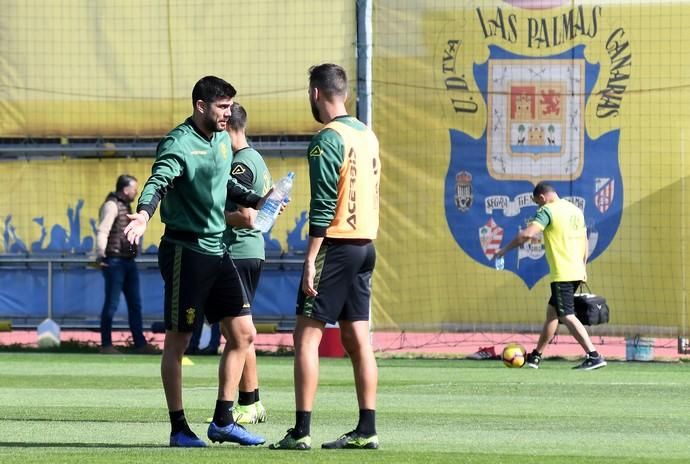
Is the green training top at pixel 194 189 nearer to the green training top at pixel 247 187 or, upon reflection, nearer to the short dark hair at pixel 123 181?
the green training top at pixel 247 187

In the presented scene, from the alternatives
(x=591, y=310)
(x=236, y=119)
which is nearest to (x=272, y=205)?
(x=236, y=119)

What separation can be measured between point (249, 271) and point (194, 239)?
5.70 ft

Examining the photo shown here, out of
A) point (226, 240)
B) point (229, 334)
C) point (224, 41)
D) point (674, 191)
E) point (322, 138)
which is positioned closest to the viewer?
point (322, 138)

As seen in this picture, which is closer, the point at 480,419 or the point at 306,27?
the point at 480,419

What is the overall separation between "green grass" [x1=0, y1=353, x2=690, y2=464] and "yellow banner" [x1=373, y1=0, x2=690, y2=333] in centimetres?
151

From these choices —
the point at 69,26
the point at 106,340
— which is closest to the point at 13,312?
the point at 106,340

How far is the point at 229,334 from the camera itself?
A: 30.1ft

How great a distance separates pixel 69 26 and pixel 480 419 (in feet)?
37.4

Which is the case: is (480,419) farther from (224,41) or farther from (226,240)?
(224,41)

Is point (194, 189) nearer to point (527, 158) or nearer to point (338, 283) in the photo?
point (338, 283)

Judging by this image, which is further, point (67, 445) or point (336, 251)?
point (67, 445)

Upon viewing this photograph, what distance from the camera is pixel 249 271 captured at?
10461 millimetres

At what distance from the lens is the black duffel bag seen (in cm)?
1730

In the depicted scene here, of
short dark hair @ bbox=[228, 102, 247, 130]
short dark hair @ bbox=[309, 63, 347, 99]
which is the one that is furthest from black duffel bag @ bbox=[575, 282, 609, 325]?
short dark hair @ bbox=[309, 63, 347, 99]
